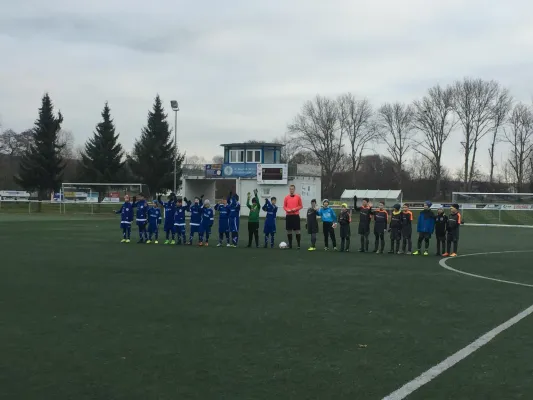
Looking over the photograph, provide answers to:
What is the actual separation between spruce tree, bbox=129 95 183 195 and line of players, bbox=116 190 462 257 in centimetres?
4260

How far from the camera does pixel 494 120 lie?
221 ft

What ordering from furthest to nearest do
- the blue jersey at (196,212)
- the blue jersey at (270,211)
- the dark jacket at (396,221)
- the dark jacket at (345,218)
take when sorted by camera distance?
the blue jersey at (196,212) < the blue jersey at (270,211) < the dark jacket at (345,218) < the dark jacket at (396,221)

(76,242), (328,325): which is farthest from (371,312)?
(76,242)

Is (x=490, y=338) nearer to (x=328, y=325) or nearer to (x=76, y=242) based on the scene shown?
(x=328, y=325)

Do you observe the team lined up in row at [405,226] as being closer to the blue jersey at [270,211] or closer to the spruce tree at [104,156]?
the blue jersey at [270,211]

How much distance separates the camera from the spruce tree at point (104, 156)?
6297cm

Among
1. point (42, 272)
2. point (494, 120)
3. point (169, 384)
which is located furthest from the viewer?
point (494, 120)

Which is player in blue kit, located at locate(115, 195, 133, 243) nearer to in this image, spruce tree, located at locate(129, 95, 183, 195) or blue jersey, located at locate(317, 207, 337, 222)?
blue jersey, located at locate(317, 207, 337, 222)

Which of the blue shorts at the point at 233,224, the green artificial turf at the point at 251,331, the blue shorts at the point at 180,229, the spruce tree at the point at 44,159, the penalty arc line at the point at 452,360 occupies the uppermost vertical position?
the spruce tree at the point at 44,159

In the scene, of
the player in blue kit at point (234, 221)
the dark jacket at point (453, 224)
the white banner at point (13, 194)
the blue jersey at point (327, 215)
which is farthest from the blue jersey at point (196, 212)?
the white banner at point (13, 194)

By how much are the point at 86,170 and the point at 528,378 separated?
62.2 m

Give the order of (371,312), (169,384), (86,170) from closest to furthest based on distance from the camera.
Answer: (169,384) < (371,312) < (86,170)

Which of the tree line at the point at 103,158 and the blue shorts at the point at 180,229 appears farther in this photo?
the tree line at the point at 103,158

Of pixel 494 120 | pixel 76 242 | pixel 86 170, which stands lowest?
pixel 76 242
